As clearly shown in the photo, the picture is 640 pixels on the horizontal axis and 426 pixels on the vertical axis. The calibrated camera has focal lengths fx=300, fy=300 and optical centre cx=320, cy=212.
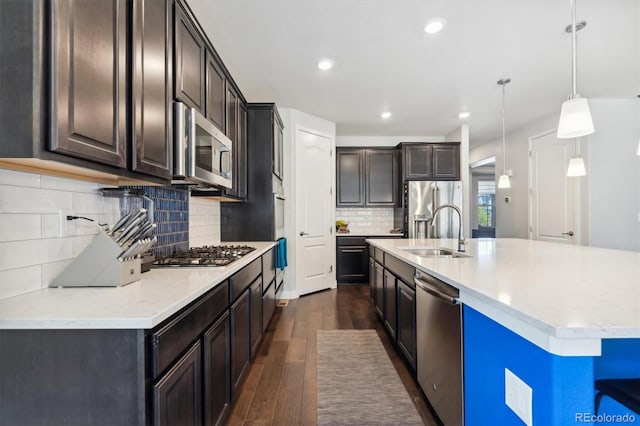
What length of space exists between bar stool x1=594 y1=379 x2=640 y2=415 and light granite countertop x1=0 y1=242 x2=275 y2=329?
4.32ft

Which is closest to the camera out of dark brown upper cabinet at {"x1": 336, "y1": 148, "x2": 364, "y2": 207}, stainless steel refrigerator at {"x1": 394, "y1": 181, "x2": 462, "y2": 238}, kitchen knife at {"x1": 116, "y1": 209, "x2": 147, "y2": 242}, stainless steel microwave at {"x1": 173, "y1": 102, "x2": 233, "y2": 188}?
kitchen knife at {"x1": 116, "y1": 209, "x2": 147, "y2": 242}

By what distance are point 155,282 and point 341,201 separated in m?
4.26

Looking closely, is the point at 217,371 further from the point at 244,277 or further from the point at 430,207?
the point at 430,207

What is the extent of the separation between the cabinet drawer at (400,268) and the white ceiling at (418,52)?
1.88 metres

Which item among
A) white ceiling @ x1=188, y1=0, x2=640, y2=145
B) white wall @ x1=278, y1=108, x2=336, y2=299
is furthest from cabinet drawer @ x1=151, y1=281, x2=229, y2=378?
white wall @ x1=278, y1=108, x2=336, y2=299

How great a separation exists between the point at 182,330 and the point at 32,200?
31.1 inches

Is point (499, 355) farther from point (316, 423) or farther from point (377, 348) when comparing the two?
point (377, 348)

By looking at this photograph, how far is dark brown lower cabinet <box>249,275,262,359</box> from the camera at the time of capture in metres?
2.24

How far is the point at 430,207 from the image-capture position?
16.6 ft

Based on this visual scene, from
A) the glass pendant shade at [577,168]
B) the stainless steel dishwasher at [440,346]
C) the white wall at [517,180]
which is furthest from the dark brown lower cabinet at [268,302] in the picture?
the white wall at [517,180]

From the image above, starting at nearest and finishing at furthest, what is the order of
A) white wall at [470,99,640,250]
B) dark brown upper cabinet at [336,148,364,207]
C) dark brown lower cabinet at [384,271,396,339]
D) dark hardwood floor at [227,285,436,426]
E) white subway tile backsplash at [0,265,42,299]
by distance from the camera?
white subway tile backsplash at [0,265,42,299]
dark hardwood floor at [227,285,436,426]
dark brown lower cabinet at [384,271,396,339]
white wall at [470,99,640,250]
dark brown upper cabinet at [336,148,364,207]

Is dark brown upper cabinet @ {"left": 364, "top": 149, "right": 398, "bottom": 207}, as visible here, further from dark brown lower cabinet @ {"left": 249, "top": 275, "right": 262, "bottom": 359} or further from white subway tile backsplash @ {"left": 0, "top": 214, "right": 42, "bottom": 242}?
white subway tile backsplash @ {"left": 0, "top": 214, "right": 42, "bottom": 242}

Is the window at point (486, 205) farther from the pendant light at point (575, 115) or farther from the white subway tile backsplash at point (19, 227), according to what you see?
the white subway tile backsplash at point (19, 227)

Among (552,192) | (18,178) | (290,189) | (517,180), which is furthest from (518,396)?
(517,180)
